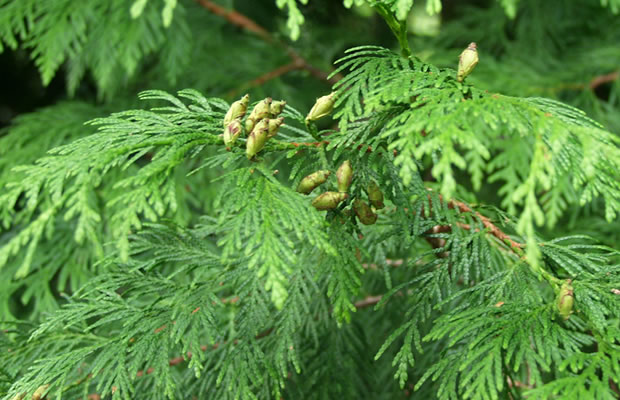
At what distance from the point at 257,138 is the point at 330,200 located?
0.42 feet

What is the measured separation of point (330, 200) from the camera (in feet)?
2.53

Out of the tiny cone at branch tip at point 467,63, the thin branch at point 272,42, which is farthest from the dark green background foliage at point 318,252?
the thin branch at point 272,42

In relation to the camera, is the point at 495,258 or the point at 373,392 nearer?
the point at 495,258

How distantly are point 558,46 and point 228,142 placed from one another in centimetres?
196

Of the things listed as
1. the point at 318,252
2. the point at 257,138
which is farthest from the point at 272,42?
the point at 257,138

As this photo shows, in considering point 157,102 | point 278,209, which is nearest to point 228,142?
point 278,209

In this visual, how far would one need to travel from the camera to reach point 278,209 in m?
0.73

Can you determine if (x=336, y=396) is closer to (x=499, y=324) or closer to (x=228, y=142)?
(x=499, y=324)

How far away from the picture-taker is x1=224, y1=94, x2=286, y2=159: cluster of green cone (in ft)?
2.51

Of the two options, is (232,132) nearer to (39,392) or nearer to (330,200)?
(330,200)

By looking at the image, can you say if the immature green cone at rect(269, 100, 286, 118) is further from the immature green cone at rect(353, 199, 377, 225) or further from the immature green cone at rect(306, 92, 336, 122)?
the immature green cone at rect(353, 199, 377, 225)

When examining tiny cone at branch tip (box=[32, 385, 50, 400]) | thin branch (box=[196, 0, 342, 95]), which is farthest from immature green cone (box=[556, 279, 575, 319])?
thin branch (box=[196, 0, 342, 95])

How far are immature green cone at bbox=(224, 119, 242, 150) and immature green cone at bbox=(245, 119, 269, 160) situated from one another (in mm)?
19

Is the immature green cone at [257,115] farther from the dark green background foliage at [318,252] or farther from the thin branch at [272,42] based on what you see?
the thin branch at [272,42]
